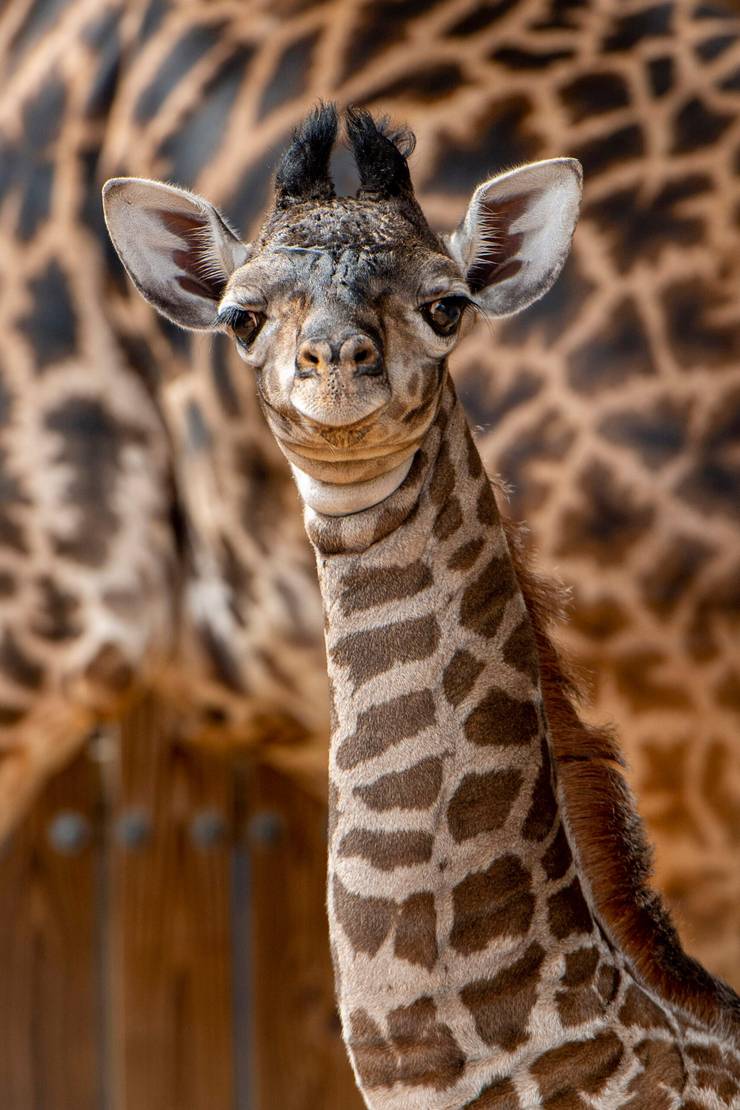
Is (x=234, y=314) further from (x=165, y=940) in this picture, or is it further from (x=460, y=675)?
(x=165, y=940)

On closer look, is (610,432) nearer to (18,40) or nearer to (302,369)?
(302,369)

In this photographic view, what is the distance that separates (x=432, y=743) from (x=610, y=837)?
0.22 metres

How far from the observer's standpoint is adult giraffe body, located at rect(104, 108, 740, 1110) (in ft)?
4.69

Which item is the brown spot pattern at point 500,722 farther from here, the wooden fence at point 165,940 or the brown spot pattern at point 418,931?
the wooden fence at point 165,940

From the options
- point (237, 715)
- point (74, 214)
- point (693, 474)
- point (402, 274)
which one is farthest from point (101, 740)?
point (402, 274)

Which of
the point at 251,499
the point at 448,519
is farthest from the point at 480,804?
the point at 251,499

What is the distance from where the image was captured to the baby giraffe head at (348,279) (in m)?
1.37

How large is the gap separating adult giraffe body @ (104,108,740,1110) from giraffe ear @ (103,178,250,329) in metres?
0.01

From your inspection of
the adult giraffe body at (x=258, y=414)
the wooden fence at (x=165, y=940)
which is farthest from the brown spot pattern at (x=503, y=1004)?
the wooden fence at (x=165, y=940)

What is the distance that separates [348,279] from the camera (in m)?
1.40

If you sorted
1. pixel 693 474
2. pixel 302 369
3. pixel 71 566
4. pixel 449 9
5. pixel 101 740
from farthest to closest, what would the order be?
pixel 101 740
pixel 71 566
pixel 449 9
pixel 693 474
pixel 302 369

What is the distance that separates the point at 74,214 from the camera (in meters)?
2.70

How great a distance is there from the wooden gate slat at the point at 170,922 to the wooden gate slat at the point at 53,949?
0.06 metres

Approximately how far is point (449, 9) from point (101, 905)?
1780 millimetres
